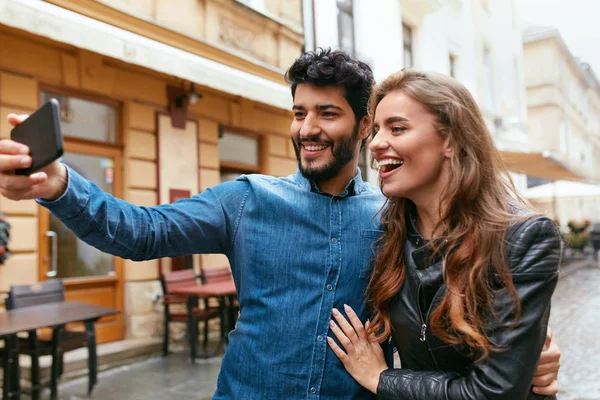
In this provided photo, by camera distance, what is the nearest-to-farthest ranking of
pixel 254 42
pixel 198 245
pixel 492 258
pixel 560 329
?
pixel 492 258 → pixel 198 245 → pixel 560 329 → pixel 254 42

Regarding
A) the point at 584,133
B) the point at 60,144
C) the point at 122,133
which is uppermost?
the point at 584,133

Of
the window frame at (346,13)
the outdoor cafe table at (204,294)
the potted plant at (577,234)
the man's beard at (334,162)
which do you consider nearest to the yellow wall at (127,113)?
the outdoor cafe table at (204,294)

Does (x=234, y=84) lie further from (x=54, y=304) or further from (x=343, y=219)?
(x=343, y=219)

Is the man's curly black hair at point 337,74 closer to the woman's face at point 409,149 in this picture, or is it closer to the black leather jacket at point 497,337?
the woman's face at point 409,149

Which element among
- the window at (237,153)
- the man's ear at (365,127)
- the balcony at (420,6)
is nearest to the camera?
the man's ear at (365,127)

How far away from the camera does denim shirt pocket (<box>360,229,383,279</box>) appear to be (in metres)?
1.73

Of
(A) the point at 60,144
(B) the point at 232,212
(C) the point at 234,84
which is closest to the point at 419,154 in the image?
(B) the point at 232,212

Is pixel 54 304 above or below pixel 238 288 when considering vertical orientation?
below

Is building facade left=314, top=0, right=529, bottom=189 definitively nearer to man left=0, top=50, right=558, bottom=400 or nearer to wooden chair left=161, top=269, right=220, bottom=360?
wooden chair left=161, top=269, right=220, bottom=360

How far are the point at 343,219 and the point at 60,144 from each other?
97cm

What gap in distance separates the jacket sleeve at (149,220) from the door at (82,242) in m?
4.78

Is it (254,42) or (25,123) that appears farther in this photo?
(254,42)

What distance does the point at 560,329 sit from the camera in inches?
307

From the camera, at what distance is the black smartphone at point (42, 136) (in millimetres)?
1056
